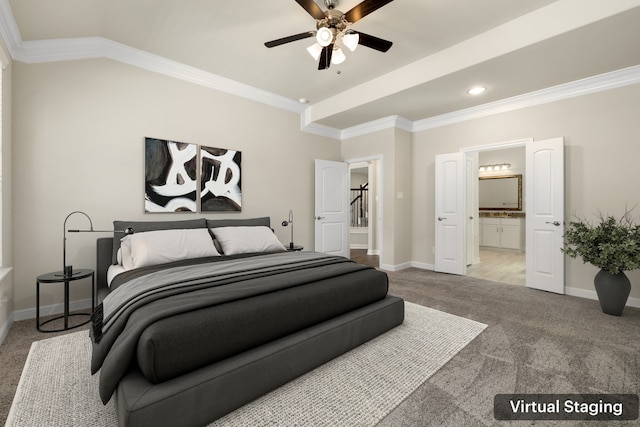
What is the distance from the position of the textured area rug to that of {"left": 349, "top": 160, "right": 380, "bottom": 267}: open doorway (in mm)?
3456

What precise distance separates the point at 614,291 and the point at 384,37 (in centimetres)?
343

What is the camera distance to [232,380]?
150 centimetres

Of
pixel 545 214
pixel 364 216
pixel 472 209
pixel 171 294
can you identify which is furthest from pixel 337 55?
pixel 364 216

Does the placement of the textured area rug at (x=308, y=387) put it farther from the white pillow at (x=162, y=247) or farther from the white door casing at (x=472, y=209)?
the white door casing at (x=472, y=209)

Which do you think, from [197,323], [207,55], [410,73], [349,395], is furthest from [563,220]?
[207,55]

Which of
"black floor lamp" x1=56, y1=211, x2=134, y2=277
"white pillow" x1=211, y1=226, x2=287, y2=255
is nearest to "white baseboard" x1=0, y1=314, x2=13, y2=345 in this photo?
"black floor lamp" x1=56, y1=211, x2=134, y2=277

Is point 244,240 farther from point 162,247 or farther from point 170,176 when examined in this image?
point 170,176

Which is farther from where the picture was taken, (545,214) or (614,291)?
(545,214)

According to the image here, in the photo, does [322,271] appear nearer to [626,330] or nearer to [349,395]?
[349,395]

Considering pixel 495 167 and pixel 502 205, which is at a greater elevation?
pixel 495 167

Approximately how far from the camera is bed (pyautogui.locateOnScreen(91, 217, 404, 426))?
4.46ft

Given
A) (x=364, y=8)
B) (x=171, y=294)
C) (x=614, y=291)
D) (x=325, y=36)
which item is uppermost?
(x=364, y=8)

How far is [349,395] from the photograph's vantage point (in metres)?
1.68

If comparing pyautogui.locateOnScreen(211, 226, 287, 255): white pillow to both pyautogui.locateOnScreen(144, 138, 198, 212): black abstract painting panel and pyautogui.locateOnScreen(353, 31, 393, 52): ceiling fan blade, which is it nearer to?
pyautogui.locateOnScreen(144, 138, 198, 212): black abstract painting panel
